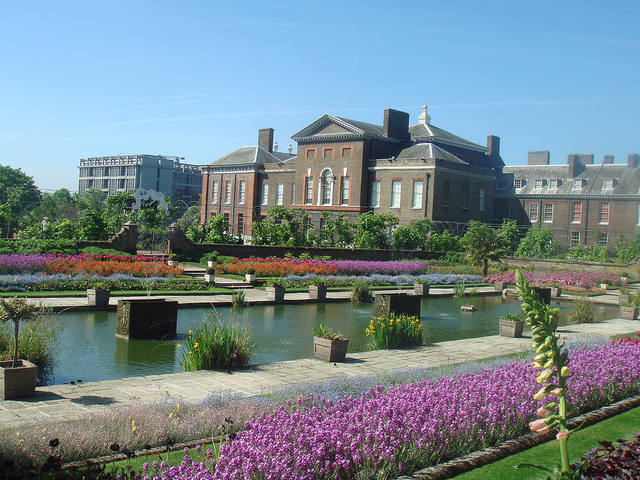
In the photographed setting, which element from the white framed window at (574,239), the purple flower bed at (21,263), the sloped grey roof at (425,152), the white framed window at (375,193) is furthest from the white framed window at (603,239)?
the purple flower bed at (21,263)

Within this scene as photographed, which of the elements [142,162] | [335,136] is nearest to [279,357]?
[335,136]

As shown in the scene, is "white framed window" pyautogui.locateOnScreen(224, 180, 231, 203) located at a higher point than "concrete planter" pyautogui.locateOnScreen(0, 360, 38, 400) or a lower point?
higher

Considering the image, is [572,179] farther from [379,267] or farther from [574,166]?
[379,267]

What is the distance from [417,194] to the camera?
1863 inches

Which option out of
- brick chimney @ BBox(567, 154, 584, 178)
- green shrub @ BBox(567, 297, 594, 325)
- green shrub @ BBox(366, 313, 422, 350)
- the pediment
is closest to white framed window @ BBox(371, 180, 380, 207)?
the pediment

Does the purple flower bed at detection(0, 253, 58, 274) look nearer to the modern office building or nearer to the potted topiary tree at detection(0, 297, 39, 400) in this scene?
the potted topiary tree at detection(0, 297, 39, 400)

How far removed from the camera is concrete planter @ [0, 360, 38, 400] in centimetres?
698

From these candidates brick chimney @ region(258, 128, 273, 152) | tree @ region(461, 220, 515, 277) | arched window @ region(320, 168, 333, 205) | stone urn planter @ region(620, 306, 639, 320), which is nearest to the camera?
stone urn planter @ region(620, 306, 639, 320)

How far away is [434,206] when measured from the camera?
46031mm

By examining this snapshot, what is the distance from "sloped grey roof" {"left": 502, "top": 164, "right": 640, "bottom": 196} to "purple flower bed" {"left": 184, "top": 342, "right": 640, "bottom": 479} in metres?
48.4

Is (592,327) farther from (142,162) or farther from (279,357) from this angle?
(142,162)

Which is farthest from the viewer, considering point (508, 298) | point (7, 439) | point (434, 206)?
point (434, 206)

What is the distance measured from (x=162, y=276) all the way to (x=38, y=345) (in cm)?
1416

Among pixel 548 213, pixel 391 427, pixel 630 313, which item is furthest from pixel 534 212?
pixel 391 427
